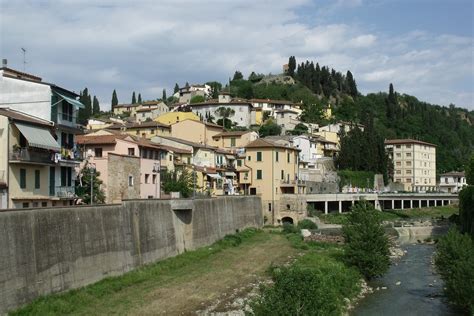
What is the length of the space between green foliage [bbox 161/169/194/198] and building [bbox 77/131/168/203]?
1481 mm

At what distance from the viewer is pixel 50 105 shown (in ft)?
126

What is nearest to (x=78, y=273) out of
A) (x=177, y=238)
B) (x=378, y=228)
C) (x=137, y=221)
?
(x=137, y=221)

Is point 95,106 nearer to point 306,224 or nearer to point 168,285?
point 306,224

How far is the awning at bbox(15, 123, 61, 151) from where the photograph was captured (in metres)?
34.3

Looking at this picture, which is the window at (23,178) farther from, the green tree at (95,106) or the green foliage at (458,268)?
the green tree at (95,106)

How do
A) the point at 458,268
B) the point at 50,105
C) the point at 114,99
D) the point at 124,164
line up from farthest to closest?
the point at 114,99
the point at 124,164
the point at 50,105
the point at 458,268

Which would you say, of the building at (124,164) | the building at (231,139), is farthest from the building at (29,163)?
the building at (231,139)

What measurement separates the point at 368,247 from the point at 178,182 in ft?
71.7

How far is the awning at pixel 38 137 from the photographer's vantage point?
112ft

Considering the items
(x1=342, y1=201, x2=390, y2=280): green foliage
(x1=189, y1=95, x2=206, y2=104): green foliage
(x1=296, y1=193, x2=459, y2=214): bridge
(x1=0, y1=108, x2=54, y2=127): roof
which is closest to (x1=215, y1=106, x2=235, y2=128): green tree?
(x1=189, y1=95, x2=206, y2=104): green foliage

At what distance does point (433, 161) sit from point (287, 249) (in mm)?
106602

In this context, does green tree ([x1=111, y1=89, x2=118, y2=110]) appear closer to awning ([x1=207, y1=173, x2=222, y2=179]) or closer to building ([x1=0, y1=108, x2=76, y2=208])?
awning ([x1=207, y1=173, x2=222, y2=179])

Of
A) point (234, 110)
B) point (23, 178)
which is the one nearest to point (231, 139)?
point (234, 110)

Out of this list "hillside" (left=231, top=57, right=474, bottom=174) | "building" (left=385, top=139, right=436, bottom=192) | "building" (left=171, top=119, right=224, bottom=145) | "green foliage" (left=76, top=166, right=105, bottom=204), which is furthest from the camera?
"hillside" (left=231, top=57, right=474, bottom=174)
